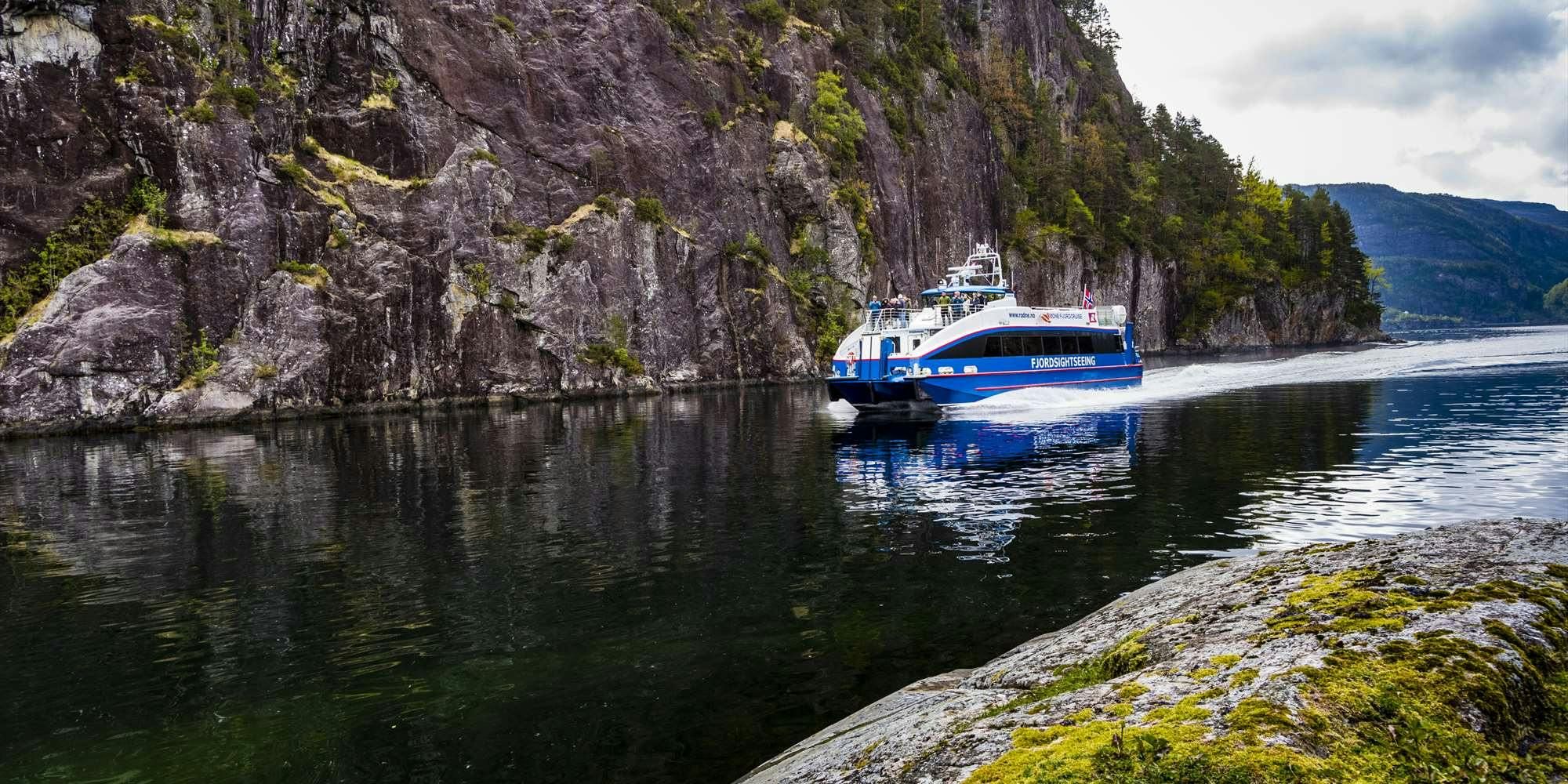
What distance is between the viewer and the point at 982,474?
72.5 feet

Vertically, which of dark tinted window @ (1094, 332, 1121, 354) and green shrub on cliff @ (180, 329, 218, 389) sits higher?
green shrub on cliff @ (180, 329, 218, 389)

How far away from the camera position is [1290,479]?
19.4 metres

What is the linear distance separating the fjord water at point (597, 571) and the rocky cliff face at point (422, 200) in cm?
1854

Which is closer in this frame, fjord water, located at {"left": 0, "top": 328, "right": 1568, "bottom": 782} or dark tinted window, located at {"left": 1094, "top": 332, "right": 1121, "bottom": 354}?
fjord water, located at {"left": 0, "top": 328, "right": 1568, "bottom": 782}

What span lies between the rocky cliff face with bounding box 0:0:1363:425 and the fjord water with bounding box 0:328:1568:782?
18.5 meters

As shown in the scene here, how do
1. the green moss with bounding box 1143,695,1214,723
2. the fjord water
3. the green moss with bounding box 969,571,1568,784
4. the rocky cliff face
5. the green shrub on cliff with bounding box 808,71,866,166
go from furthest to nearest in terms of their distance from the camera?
the green shrub on cliff with bounding box 808,71,866,166 → the rocky cliff face → the fjord water → the green moss with bounding box 1143,695,1214,723 → the green moss with bounding box 969,571,1568,784

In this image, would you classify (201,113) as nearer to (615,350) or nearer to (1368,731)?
(615,350)

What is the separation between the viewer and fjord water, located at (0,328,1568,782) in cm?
787

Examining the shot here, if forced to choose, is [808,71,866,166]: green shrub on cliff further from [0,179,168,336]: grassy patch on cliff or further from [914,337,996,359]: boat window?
[0,179,168,336]: grassy patch on cliff

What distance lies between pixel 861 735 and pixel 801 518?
1170cm

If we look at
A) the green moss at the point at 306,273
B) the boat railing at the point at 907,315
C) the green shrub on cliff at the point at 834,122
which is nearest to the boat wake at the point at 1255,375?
the boat railing at the point at 907,315

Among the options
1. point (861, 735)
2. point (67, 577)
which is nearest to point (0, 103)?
point (67, 577)

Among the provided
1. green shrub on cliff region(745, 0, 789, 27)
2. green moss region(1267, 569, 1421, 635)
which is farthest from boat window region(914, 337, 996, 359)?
green shrub on cliff region(745, 0, 789, 27)

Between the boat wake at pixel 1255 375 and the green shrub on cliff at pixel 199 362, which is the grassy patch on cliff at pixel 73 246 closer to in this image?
the green shrub on cliff at pixel 199 362
